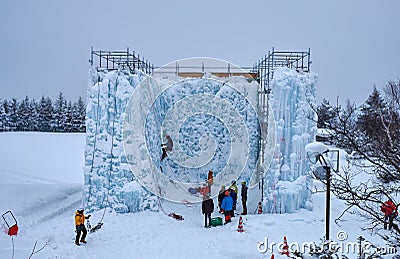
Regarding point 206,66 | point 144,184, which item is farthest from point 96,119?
point 206,66

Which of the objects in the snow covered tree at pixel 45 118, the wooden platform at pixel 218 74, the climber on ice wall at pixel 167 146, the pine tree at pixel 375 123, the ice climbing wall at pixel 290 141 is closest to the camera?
the pine tree at pixel 375 123

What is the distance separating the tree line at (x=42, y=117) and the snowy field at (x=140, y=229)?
2332 centimetres

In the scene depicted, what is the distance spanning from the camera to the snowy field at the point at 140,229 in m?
6.65

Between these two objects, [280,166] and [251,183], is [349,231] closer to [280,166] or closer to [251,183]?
[280,166]

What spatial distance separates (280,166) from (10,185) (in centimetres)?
910

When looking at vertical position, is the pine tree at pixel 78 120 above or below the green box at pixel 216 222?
above

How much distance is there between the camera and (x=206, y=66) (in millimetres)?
13492

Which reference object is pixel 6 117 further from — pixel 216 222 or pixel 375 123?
pixel 375 123

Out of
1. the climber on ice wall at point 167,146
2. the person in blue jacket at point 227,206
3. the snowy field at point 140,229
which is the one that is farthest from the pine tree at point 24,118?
the person in blue jacket at point 227,206

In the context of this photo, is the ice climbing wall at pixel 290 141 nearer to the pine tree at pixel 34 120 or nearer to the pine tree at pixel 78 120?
the pine tree at pixel 78 120

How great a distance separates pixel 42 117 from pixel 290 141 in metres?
32.7

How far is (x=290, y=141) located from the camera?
981 centimetres

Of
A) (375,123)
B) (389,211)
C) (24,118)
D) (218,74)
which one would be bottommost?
(389,211)

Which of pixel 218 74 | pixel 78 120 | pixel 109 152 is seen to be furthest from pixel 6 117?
pixel 109 152
